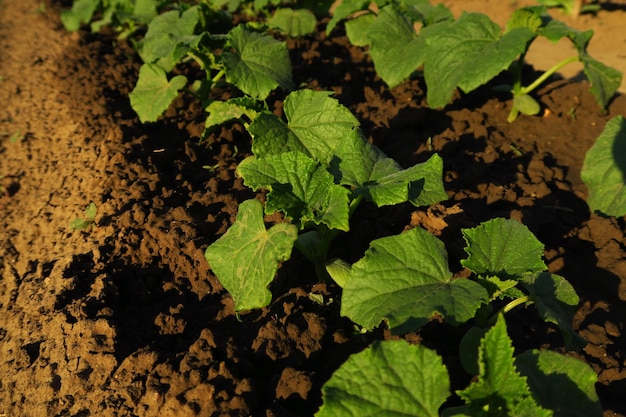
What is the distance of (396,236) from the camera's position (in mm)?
2479

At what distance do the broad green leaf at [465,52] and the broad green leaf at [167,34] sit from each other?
1.67 meters

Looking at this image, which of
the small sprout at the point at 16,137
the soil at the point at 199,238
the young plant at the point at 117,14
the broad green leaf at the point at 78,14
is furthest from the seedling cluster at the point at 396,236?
the broad green leaf at the point at 78,14

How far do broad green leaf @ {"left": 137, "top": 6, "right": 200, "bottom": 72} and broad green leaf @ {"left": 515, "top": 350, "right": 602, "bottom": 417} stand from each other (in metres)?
2.98

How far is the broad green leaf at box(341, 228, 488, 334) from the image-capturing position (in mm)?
2182

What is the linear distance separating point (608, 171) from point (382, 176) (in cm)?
163

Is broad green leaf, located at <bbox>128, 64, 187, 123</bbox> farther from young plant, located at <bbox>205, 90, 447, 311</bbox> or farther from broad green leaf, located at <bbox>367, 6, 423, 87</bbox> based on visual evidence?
young plant, located at <bbox>205, 90, 447, 311</bbox>

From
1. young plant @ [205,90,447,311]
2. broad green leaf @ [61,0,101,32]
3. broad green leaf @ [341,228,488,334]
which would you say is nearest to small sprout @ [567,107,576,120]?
young plant @ [205,90,447,311]

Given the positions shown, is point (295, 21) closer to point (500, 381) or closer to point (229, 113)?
point (229, 113)

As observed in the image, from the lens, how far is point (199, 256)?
3074 millimetres

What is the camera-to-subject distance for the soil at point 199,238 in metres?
2.52

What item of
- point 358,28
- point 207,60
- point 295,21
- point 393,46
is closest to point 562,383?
point 393,46

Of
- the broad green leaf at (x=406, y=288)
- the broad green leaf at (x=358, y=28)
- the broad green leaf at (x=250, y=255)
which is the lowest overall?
the broad green leaf at (x=358, y=28)

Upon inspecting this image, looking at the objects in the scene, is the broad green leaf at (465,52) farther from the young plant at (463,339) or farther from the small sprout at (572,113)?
the young plant at (463,339)

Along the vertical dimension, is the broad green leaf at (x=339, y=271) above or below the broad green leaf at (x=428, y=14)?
below
